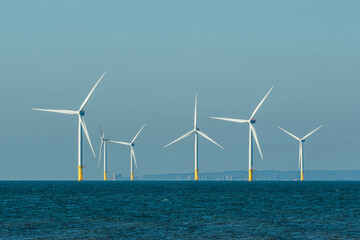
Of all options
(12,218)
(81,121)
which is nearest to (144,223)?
(12,218)

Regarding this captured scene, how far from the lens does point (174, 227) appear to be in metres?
64.2

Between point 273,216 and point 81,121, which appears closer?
point 273,216

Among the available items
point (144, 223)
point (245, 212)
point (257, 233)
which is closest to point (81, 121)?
point (245, 212)

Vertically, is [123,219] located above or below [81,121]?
below

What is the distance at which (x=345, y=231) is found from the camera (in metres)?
60.3

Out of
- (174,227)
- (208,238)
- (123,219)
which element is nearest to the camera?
(208,238)

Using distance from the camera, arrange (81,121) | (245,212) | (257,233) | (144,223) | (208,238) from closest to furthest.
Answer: (208,238) → (257,233) → (144,223) → (245,212) → (81,121)

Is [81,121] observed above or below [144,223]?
above

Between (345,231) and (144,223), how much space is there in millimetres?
21002

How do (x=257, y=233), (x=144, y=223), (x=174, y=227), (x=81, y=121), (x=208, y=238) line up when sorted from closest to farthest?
(x=208, y=238), (x=257, y=233), (x=174, y=227), (x=144, y=223), (x=81, y=121)

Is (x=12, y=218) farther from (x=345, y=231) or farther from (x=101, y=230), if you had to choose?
(x=345, y=231)

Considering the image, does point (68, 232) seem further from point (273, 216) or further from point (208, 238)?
point (273, 216)

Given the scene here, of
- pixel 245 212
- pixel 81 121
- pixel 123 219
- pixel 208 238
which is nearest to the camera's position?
pixel 208 238

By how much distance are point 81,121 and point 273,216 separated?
11258cm
